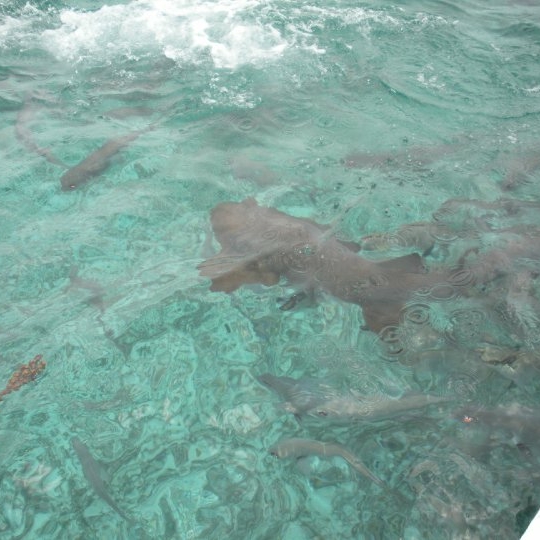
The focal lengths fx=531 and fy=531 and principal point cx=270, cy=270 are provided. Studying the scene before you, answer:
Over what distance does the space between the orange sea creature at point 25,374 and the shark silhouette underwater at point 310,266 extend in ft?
4.89

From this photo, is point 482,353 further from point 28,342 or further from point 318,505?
point 28,342

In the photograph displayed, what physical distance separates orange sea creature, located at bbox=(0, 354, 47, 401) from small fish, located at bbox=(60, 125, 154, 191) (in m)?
2.21

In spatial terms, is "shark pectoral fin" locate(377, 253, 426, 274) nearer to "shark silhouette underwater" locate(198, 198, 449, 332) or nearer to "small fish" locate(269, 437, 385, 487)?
"shark silhouette underwater" locate(198, 198, 449, 332)

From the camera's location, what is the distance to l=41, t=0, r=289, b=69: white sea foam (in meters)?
7.80

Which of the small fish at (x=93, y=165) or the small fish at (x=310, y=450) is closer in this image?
the small fish at (x=310, y=450)

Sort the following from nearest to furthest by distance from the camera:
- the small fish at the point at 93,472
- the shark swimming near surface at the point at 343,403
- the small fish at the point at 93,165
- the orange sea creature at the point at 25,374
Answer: the small fish at the point at 93,472, the shark swimming near surface at the point at 343,403, the orange sea creature at the point at 25,374, the small fish at the point at 93,165

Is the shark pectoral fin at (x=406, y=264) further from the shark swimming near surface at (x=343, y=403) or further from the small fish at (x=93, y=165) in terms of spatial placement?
the small fish at (x=93, y=165)

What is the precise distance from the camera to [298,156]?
6004mm

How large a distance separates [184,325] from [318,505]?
5.90 ft

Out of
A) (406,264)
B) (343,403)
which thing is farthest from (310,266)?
(343,403)

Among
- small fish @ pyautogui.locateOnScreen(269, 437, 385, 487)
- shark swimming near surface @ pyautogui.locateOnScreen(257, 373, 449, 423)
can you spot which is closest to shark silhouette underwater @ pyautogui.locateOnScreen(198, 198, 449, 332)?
shark swimming near surface @ pyautogui.locateOnScreen(257, 373, 449, 423)

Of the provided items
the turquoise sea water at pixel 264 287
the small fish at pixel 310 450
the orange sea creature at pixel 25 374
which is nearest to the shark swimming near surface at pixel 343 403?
the turquoise sea water at pixel 264 287

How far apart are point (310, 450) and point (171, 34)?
7.14 metres

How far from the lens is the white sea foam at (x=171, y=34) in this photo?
7805mm
